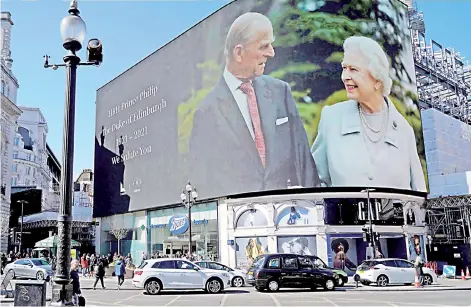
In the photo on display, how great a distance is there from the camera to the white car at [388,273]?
23750mm

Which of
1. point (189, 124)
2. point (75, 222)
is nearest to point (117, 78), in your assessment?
point (189, 124)

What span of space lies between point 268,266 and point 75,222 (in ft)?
176

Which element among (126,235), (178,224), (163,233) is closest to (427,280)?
(178,224)

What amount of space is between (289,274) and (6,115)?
144 ft

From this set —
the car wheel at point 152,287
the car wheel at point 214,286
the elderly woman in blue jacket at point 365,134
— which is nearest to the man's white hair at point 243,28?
the elderly woman in blue jacket at point 365,134

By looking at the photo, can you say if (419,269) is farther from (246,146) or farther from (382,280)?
(246,146)

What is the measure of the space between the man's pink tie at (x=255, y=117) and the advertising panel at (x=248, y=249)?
584 centimetres

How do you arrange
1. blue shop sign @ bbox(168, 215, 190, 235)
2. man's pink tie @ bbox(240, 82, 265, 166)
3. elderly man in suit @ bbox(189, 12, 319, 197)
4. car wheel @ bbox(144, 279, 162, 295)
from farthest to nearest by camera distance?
blue shop sign @ bbox(168, 215, 190, 235) < man's pink tie @ bbox(240, 82, 265, 166) < elderly man in suit @ bbox(189, 12, 319, 197) < car wheel @ bbox(144, 279, 162, 295)

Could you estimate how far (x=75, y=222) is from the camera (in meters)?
68.4

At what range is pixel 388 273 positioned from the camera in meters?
23.9

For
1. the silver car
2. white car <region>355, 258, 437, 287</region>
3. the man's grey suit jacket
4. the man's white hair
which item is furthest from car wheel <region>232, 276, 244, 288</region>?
the man's white hair

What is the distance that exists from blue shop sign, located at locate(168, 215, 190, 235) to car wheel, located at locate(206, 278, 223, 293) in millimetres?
19866

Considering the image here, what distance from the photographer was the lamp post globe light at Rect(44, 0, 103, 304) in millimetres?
7566

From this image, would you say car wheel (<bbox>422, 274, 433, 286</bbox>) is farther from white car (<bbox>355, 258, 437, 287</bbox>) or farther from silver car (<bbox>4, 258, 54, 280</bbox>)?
silver car (<bbox>4, 258, 54, 280</bbox>)
